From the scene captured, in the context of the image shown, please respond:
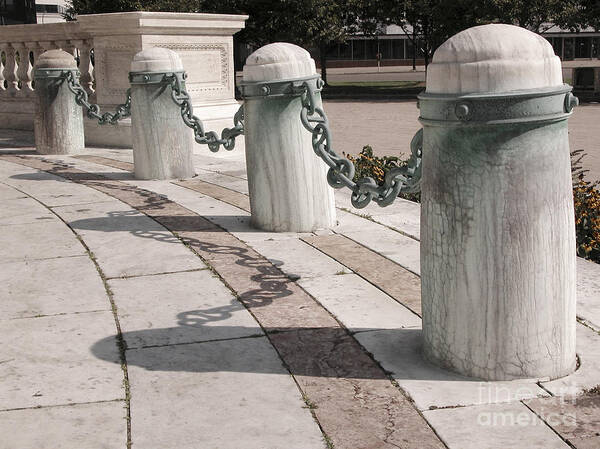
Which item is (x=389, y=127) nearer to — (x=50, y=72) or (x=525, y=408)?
(x=50, y=72)

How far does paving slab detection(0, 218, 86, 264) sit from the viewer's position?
6.06 metres

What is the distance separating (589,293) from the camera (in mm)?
4996

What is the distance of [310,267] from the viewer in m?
5.62

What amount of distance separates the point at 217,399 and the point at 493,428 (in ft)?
3.67

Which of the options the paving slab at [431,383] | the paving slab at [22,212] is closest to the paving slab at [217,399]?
the paving slab at [431,383]

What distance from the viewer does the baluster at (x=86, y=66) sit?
1266 cm

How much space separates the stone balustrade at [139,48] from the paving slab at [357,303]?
6764 millimetres

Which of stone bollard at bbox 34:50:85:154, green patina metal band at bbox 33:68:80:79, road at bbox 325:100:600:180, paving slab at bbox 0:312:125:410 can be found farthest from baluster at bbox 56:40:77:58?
paving slab at bbox 0:312:125:410

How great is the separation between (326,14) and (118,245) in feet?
93.9

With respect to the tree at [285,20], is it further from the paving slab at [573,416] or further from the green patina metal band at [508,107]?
the paving slab at [573,416]

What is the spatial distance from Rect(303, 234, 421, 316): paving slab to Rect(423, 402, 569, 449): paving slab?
4.01ft

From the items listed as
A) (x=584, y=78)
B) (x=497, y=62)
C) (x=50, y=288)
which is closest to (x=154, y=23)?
(x=50, y=288)

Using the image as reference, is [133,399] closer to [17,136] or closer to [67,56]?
[67,56]

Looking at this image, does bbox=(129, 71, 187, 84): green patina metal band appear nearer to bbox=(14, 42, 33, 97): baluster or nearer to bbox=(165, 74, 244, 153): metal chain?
bbox=(165, 74, 244, 153): metal chain
